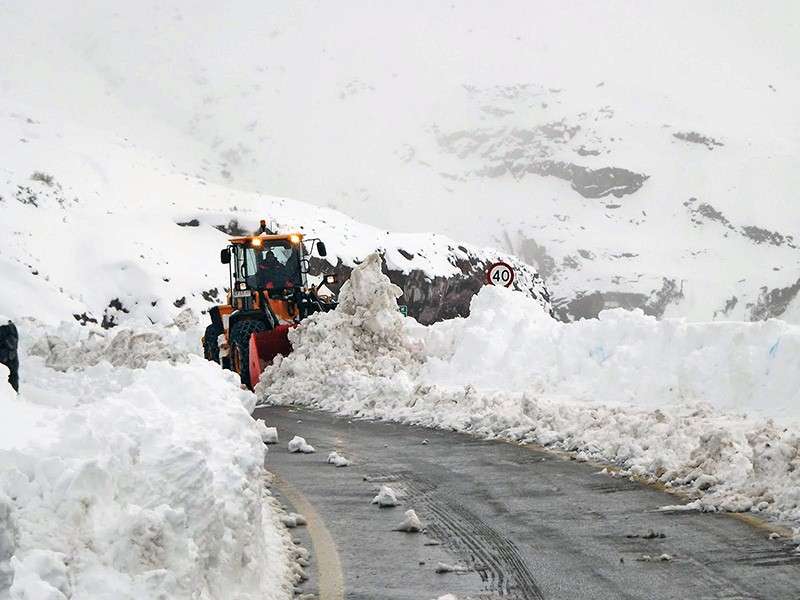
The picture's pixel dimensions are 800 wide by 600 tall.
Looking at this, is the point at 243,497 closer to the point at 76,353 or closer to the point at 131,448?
the point at 131,448

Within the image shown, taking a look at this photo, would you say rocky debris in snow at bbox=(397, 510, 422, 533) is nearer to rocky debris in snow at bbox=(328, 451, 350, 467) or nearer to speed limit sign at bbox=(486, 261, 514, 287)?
rocky debris in snow at bbox=(328, 451, 350, 467)

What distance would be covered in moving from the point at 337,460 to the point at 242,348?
955 cm

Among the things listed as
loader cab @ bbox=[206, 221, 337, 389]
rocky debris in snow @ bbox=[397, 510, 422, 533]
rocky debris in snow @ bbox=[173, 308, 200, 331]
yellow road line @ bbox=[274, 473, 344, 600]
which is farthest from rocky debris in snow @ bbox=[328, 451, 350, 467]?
rocky debris in snow @ bbox=[173, 308, 200, 331]

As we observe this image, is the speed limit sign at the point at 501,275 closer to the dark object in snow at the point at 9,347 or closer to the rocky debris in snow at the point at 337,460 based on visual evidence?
the rocky debris in snow at the point at 337,460

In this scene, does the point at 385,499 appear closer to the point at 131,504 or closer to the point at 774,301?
the point at 131,504

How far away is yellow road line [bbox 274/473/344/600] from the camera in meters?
5.83

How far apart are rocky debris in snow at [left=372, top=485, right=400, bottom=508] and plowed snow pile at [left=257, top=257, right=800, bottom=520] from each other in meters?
2.25

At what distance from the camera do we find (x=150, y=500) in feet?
14.1

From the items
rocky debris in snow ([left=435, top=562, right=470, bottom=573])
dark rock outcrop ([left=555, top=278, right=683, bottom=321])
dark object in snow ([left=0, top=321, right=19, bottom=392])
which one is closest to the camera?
rocky debris in snow ([left=435, top=562, right=470, bottom=573])

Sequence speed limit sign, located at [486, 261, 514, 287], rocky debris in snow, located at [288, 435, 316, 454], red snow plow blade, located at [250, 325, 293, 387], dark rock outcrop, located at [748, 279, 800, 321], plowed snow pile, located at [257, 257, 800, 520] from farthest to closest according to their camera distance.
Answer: dark rock outcrop, located at [748, 279, 800, 321]
speed limit sign, located at [486, 261, 514, 287]
red snow plow blade, located at [250, 325, 293, 387]
rocky debris in snow, located at [288, 435, 316, 454]
plowed snow pile, located at [257, 257, 800, 520]

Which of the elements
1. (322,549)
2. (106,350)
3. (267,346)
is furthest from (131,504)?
(267,346)

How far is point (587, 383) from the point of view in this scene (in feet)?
48.6

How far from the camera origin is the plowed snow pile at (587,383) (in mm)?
8555

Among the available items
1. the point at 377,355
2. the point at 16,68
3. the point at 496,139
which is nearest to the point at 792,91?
the point at 496,139
